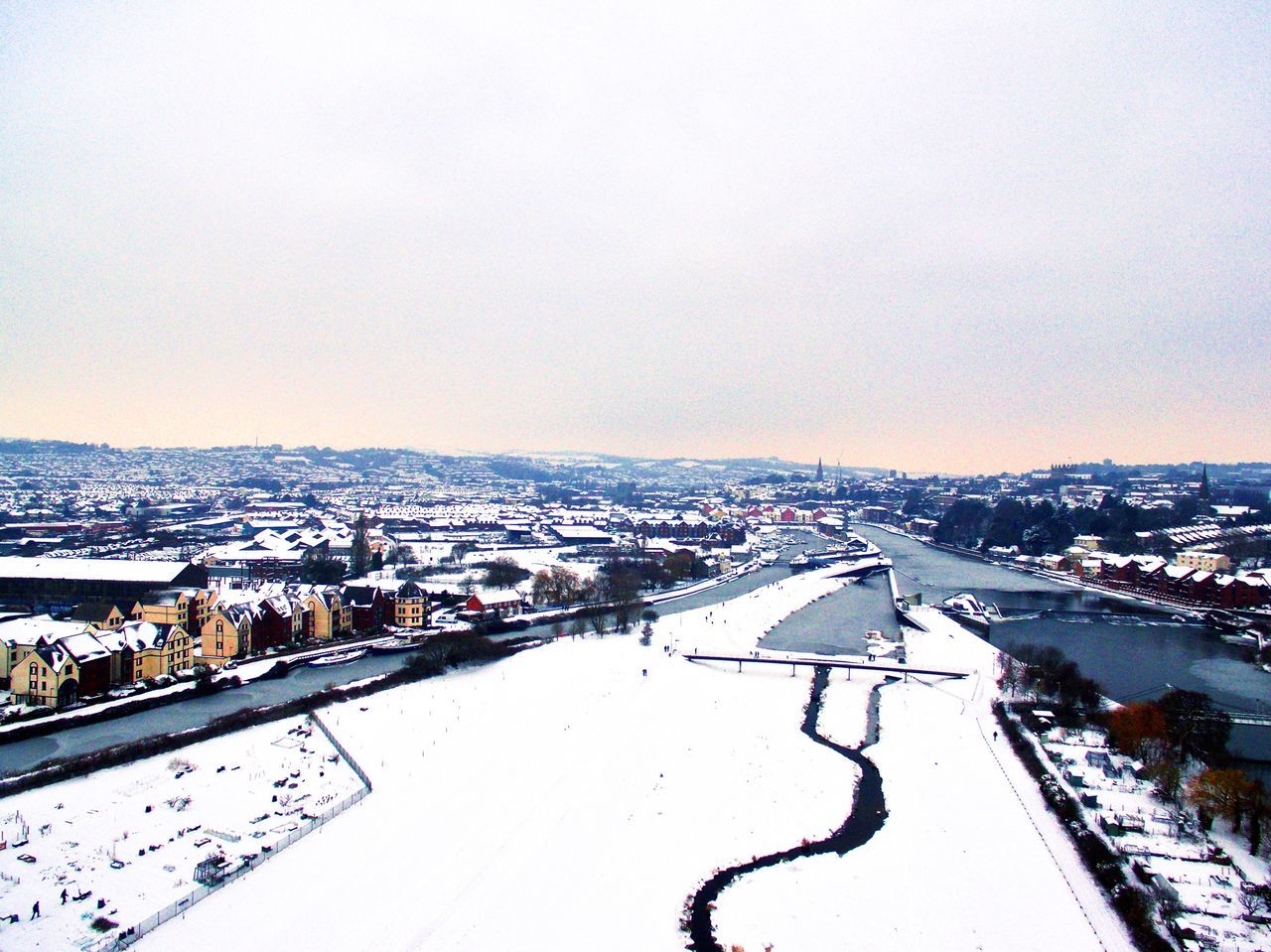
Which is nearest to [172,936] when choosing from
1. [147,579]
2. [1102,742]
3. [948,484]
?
[1102,742]

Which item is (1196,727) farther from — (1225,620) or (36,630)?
(36,630)

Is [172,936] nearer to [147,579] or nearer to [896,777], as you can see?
[896,777]

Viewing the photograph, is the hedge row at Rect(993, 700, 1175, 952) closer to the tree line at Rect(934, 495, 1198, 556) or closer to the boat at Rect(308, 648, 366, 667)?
the boat at Rect(308, 648, 366, 667)

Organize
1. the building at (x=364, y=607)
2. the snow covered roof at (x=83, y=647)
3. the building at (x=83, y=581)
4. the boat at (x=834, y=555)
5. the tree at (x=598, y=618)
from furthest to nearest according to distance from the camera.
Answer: the boat at (x=834, y=555) → the building at (x=364, y=607) → the tree at (x=598, y=618) → the building at (x=83, y=581) → the snow covered roof at (x=83, y=647)

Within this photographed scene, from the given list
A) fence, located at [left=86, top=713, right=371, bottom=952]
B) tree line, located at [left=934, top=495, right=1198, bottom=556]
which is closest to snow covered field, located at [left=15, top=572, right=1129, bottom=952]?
fence, located at [left=86, top=713, right=371, bottom=952]

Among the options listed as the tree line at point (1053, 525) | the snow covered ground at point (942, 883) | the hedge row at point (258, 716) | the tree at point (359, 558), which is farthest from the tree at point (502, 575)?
the tree line at point (1053, 525)

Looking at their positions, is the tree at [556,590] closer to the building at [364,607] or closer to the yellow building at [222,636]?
the building at [364,607]
